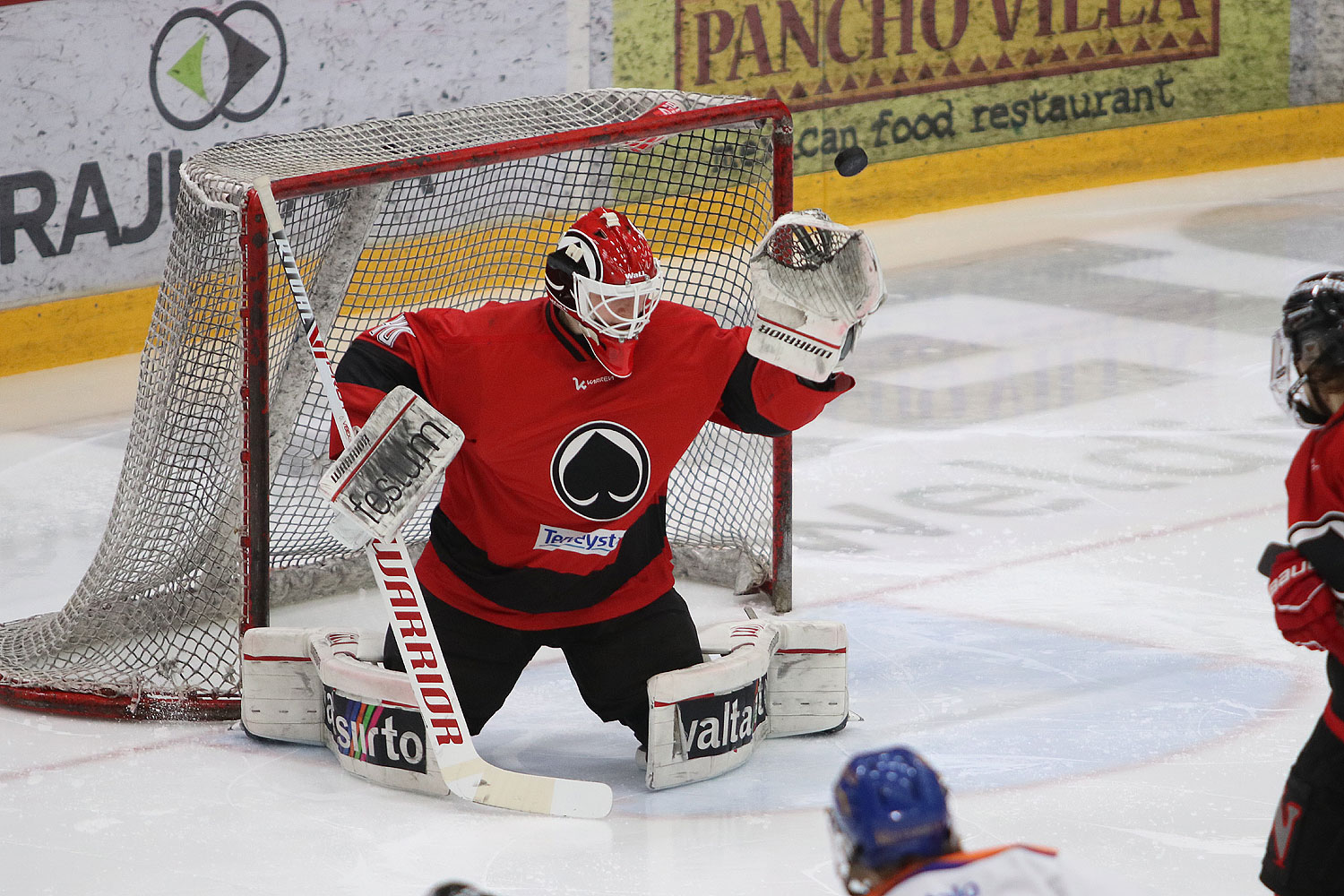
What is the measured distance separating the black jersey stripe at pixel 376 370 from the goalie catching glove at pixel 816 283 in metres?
0.59

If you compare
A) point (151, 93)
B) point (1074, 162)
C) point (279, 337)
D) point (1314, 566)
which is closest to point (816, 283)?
point (1314, 566)

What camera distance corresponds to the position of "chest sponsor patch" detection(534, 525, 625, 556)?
11.2ft

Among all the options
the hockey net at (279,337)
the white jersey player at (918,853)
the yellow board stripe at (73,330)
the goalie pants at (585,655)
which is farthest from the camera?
the yellow board stripe at (73,330)

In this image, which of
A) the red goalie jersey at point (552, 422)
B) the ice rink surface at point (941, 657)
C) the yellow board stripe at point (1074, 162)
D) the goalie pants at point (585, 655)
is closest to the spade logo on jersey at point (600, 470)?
the red goalie jersey at point (552, 422)

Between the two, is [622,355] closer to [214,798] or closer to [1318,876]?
[214,798]

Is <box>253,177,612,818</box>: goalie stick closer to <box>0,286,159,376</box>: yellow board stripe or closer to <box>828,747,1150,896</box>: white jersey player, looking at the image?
<box>828,747,1150,896</box>: white jersey player

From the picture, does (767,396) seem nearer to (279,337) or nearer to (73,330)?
(279,337)

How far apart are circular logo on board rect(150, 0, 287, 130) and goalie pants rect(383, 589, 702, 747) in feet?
11.4

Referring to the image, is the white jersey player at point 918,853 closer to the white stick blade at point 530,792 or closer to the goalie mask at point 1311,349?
the goalie mask at point 1311,349

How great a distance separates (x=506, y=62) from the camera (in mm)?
7336

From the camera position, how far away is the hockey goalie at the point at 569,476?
10.5ft

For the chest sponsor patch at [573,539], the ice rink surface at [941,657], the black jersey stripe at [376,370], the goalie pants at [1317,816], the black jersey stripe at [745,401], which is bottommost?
the ice rink surface at [941,657]

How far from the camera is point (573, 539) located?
3.41m

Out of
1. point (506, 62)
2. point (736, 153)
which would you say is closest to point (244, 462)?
point (736, 153)
